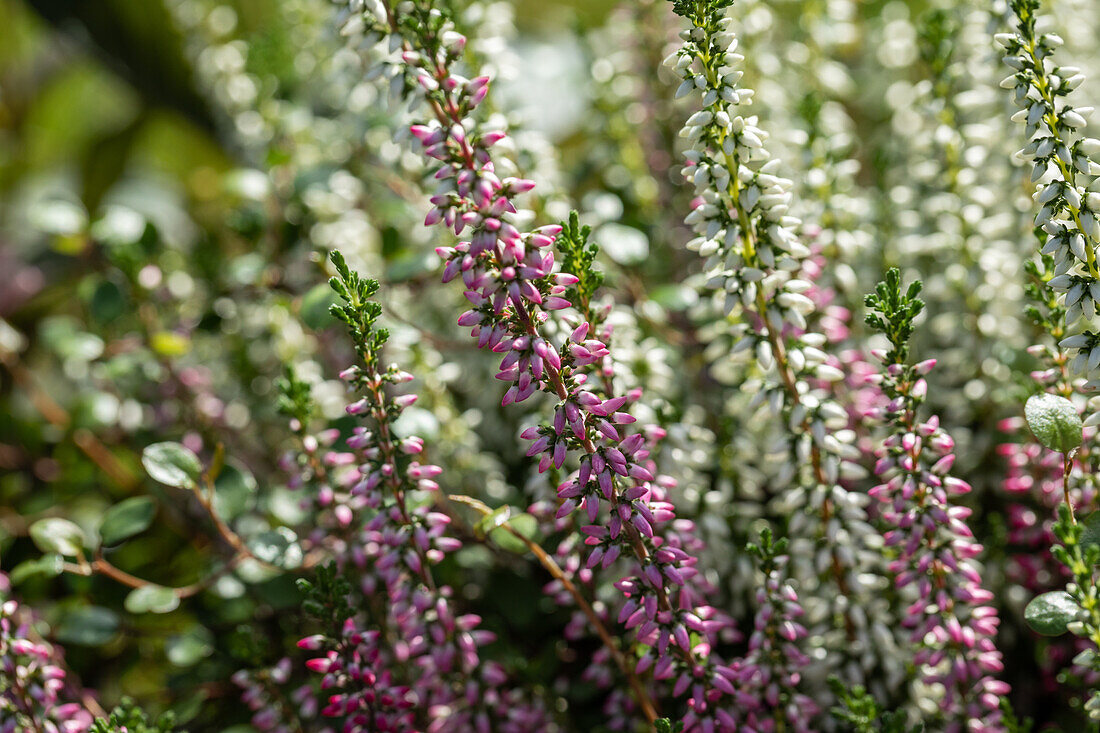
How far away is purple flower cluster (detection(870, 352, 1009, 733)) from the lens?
0.96 metres

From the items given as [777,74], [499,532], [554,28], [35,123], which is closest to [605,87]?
[777,74]

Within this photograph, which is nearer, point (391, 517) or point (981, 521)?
point (391, 517)

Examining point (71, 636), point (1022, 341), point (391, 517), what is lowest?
point (71, 636)

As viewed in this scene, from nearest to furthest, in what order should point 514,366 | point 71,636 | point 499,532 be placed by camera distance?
point 514,366 < point 499,532 < point 71,636

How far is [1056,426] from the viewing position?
3.06 feet

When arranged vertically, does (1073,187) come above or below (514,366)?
above

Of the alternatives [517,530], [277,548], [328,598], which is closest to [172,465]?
[277,548]

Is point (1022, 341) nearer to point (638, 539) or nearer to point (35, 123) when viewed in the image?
point (638, 539)

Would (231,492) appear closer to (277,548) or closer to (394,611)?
(277,548)

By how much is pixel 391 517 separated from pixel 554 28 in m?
2.35

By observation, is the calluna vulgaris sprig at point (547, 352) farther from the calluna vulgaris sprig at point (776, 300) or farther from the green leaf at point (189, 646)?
the green leaf at point (189, 646)

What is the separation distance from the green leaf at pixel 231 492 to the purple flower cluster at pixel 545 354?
1.97 ft

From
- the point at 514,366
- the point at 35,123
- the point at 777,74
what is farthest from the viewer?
the point at 35,123

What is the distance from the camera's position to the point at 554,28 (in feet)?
9.67
